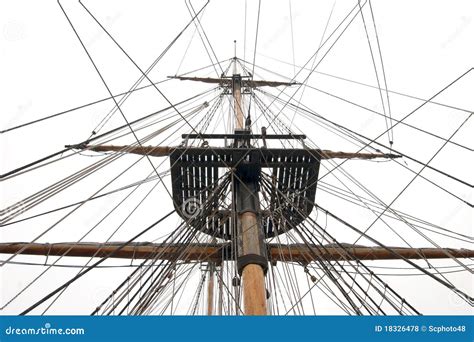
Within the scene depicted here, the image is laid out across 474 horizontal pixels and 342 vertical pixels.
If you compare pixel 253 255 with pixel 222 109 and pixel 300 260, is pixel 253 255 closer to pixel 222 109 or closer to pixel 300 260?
pixel 300 260

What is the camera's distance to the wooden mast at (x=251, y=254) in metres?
3.81

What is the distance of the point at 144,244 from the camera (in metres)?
6.34

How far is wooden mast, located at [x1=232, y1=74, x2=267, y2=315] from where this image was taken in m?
3.81

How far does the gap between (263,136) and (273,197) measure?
99 centimetres
